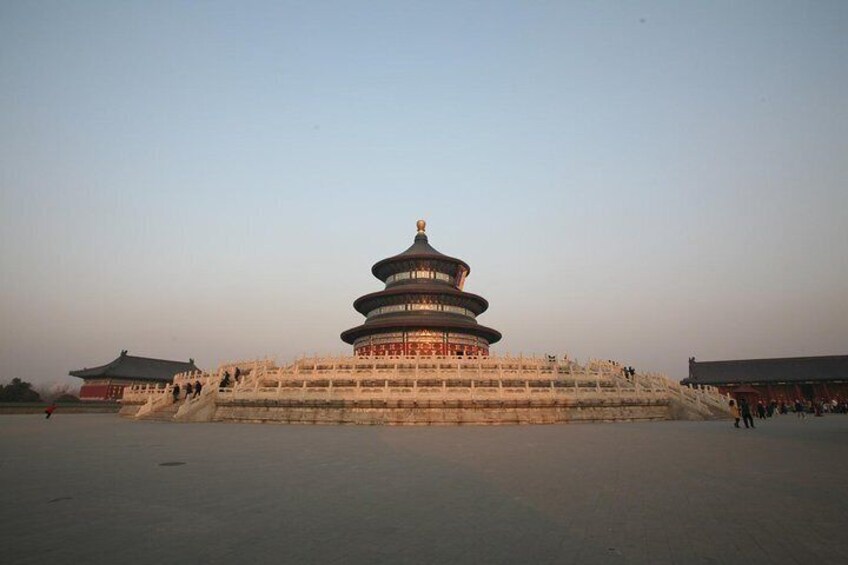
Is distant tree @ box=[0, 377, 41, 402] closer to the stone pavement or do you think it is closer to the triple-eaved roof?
the triple-eaved roof

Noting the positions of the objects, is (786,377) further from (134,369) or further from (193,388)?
(134,369)

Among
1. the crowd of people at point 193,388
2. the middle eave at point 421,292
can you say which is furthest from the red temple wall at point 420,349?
the crowd of people at point 193,388

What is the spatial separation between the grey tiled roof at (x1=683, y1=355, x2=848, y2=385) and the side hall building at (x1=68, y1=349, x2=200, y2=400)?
69.5 m

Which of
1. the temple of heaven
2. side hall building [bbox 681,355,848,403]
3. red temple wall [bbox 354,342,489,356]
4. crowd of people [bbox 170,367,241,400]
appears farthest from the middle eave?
side hall building [bbox 681,355,848,403]

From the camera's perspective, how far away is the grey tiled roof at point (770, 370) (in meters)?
53.6

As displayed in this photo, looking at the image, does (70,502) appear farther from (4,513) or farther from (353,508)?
(353,508)

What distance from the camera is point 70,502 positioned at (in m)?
6.92

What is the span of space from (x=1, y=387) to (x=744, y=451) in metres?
64.6

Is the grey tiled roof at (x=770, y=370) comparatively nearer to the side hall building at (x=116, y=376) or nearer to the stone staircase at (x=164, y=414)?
the stone staircase at (x=164, y=414)

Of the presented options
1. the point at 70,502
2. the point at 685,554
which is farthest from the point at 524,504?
the point at 70,502

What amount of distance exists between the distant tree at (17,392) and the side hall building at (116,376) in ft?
31.5

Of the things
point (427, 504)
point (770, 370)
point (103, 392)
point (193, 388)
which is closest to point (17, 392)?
point (103, 392)

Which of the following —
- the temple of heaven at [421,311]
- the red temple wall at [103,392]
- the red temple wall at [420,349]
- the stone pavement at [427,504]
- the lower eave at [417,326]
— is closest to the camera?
the stone pavement at [427,504]

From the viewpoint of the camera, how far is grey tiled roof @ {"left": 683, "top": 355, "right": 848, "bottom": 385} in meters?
53.6
